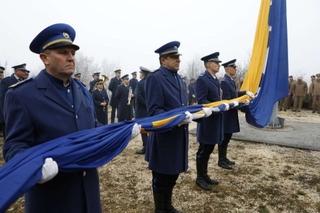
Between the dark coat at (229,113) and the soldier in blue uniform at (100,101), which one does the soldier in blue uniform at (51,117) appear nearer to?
the dark coat at (229,113)

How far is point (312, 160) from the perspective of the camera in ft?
21.6

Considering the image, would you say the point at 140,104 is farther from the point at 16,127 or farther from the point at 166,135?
the point at 16,127

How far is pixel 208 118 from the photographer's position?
493cm

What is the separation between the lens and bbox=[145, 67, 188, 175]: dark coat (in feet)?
11.9

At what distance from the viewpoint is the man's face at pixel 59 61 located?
7.04 ft

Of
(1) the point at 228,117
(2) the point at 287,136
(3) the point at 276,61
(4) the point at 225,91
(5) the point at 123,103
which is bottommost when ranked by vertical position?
(2) the point at 287,136

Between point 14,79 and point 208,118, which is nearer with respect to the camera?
point 208,118

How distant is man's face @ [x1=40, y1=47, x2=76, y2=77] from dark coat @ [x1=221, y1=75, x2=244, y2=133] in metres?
4.18

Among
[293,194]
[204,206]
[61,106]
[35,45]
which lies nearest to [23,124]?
[61,106]

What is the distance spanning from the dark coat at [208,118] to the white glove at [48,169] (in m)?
3.37

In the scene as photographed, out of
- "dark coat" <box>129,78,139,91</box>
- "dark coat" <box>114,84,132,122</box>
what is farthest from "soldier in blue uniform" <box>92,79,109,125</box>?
"dark coat" <box>129,78,139,91</box>

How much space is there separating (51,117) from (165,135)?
70.6 inches

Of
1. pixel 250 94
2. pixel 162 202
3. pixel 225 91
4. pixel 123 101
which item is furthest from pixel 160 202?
pixel 123 101

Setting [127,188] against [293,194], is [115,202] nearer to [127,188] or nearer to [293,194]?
[127,188]
